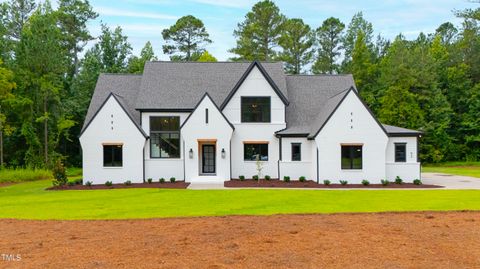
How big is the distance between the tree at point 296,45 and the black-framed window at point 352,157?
111 ft

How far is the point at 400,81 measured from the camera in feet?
150

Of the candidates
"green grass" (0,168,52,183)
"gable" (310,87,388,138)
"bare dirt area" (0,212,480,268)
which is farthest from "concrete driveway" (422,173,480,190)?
"green grass" (0,168,52,183)

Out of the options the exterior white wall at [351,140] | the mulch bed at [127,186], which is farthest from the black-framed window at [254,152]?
the mulch bed at [127,186]

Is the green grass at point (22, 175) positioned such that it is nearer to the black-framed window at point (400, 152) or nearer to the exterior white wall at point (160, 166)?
the exterior white wall at point (160, 166)

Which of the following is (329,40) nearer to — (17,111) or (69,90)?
(69,90)

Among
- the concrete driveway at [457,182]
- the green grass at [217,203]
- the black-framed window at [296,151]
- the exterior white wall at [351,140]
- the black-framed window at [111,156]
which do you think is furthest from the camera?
the black-framed window at [296,151]

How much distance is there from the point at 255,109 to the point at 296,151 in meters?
3.87

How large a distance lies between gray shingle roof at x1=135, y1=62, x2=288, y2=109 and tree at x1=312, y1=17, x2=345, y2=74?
28563mm

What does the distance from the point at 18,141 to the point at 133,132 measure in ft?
65.0

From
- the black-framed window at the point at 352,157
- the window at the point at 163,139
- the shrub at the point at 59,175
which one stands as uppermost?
the window at the point at 163,139

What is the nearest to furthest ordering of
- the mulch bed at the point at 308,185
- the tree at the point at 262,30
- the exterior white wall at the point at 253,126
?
the mulch bed at the point at 308,185 < the exterior white wall at the point at 253,126 < the tree at the point at 262,30

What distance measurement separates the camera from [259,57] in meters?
55.3

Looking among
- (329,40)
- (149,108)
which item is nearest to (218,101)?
(149,108)

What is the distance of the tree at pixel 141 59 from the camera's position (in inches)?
1790
